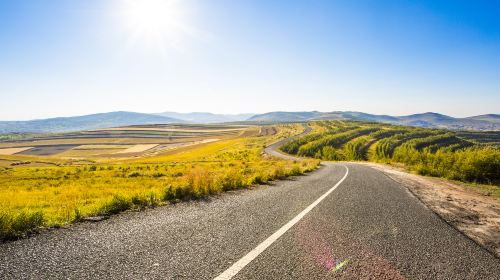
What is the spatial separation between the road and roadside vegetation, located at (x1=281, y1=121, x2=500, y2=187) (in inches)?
833

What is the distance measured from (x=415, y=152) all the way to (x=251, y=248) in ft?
166

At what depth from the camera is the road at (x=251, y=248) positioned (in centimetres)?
348

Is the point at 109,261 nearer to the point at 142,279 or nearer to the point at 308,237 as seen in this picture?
the point at 142,279

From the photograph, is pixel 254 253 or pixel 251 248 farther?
→ pixel 251 248

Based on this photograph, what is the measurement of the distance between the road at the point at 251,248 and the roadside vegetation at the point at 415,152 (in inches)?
833

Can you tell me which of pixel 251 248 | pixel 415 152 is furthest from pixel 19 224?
pixel 415 152

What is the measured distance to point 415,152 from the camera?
4528 cm

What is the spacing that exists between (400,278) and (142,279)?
3.45 meters

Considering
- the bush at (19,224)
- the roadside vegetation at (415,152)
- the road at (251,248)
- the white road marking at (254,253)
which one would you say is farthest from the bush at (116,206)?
the roadside vegetation at (415,152)

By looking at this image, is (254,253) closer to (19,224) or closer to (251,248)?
(251,248)

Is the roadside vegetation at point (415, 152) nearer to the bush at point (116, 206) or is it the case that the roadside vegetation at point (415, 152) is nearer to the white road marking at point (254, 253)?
the white road marking at point (254, 253)

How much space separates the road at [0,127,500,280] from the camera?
3484 mm

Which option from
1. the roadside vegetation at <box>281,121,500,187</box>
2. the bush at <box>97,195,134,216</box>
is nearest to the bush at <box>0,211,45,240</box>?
the bush at <box>97,195,134,216</box>

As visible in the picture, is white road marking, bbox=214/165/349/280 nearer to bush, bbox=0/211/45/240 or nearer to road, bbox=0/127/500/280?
road, bbox=0/127/500/280
